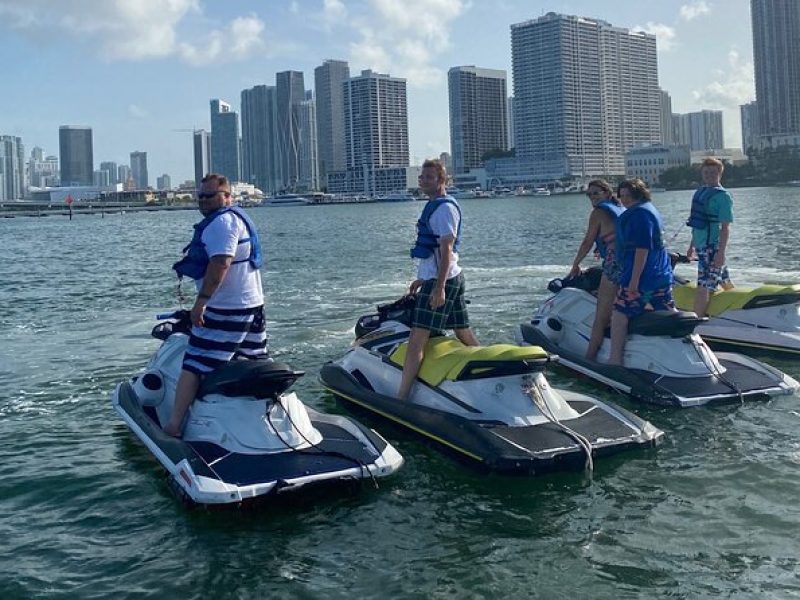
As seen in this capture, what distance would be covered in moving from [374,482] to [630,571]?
2.07 m

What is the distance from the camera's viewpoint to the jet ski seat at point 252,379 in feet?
22.2

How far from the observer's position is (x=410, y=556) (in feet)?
18.9

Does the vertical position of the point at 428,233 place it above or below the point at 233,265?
above

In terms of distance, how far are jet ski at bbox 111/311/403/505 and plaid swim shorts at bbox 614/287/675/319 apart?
3.54 m

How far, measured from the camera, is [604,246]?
10.4m

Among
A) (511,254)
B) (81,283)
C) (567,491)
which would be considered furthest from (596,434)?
(511,254)

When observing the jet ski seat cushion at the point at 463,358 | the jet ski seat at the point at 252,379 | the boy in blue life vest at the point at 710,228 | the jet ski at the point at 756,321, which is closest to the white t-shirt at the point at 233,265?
the jet ski seat at the point at 252,379

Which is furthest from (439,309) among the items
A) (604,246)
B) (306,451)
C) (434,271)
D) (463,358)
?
(604,246)

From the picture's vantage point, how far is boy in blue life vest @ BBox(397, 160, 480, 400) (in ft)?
26.2

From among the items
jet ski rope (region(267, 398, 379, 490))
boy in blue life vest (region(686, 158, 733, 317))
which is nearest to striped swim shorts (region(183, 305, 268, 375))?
jet ski rope (region(267, 398, 379, 490))

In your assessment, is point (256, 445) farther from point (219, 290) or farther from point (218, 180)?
point (218, 180)

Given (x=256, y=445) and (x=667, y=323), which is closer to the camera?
(x=256, y=445)

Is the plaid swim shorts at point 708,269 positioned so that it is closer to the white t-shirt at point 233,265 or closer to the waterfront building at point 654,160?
the white t-shirt at point 233,265

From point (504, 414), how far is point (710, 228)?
18.2 feet
